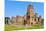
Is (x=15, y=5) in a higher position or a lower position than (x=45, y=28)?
higher

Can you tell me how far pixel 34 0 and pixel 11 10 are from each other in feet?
0.79

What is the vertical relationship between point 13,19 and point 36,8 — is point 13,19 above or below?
below

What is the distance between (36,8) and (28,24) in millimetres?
171

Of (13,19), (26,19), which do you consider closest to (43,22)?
(26,19)

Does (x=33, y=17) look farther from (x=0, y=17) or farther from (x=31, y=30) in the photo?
(x=0, y=17)

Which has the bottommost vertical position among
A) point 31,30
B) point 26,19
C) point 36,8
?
point 31,30

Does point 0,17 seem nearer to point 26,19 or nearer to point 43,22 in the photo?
point 26,19

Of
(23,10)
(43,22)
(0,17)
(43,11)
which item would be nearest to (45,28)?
(43,22)

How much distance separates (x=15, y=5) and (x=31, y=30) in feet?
0.91

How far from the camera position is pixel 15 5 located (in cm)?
90

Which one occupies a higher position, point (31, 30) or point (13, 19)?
point (13, 19)

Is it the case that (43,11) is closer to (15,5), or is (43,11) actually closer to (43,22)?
(43,22)

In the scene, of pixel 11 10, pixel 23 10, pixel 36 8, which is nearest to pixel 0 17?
pixel 11 10

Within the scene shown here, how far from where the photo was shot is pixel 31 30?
915 mm
